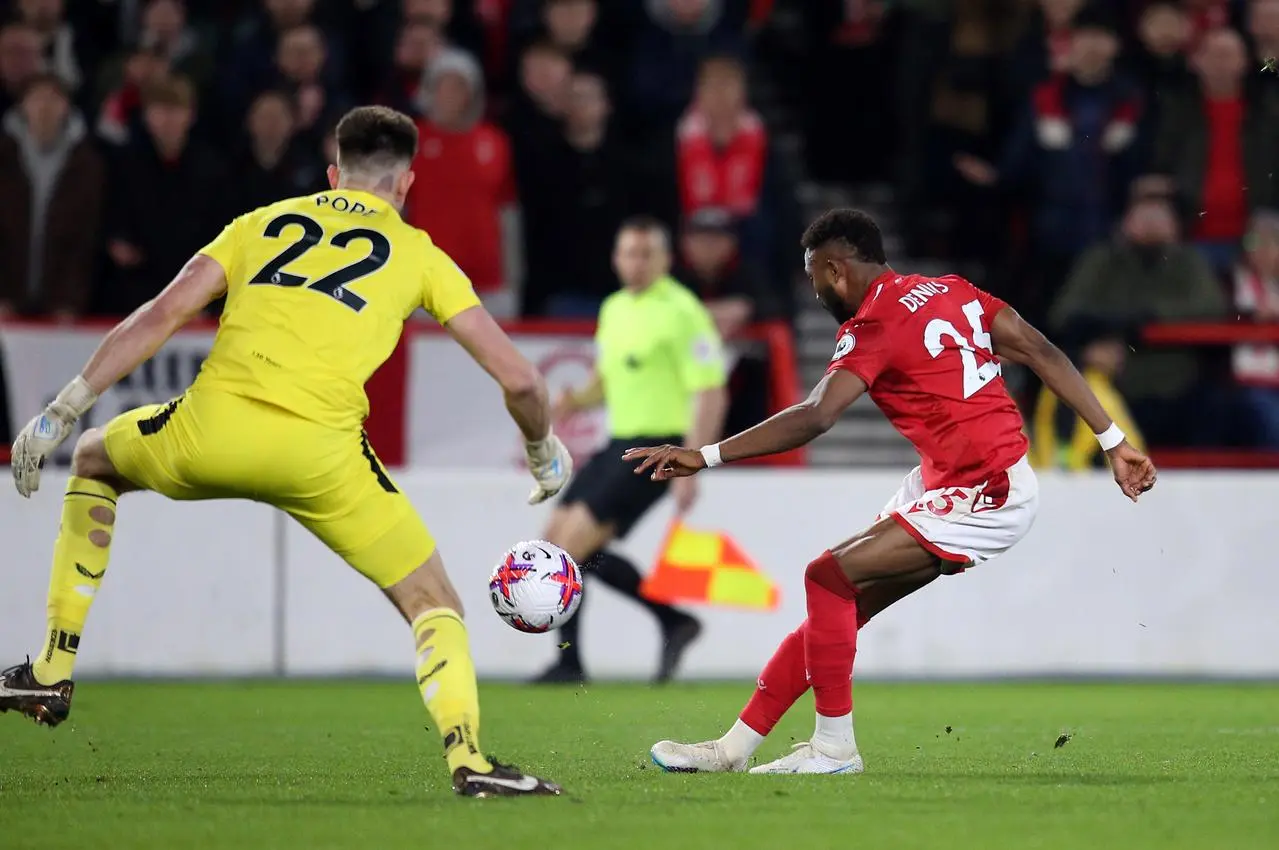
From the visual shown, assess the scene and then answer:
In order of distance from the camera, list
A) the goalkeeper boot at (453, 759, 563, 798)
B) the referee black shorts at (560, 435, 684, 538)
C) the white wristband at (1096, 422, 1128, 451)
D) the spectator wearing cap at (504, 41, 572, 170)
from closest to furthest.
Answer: the goalkeeper boot at (453, 759, 563, 798)
the white wristband at (1096, 422, 1128, 451)
the referee black shorts at (560, 435, 684, 538)
the spectator wearing cap at (504, 41, 572, 170)

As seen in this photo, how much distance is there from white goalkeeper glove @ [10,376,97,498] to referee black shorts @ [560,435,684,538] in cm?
537

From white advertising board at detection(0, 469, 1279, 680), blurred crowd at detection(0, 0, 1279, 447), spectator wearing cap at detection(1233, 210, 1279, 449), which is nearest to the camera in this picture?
white advertising board at detection(0, 469, 1279, 680)

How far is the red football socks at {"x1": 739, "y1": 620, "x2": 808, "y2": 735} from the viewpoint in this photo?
7.34 meters

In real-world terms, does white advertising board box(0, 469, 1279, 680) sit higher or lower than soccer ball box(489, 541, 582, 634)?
lower

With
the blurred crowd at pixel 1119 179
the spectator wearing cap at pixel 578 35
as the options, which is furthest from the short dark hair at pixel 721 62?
the blurred crowd at pixel 1119 179

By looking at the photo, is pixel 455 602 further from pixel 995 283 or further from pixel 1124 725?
pixel 995 283

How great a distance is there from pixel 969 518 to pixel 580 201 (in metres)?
7.30

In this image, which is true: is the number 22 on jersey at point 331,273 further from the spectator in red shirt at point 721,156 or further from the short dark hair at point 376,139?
the spectator in red shirt at point 721,156

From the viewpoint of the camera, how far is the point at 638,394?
11.9m

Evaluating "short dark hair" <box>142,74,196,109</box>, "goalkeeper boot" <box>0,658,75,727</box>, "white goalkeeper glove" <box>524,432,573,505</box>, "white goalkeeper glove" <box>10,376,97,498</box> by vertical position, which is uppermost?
"short dark hair" <box>142,74,196,109</box>

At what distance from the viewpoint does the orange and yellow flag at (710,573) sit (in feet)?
40.5

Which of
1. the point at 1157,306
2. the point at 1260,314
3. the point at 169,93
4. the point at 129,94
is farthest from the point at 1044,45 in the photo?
the point at 129,94

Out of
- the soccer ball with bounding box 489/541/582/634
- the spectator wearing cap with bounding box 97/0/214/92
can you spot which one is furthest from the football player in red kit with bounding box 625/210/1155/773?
the spectator wearing cap with bounding box 97/0/214/92

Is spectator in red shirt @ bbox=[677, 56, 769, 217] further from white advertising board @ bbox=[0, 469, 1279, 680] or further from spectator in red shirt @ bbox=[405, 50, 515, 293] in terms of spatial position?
white advertising board @ bbox=[0, 469, 1279, 680]
